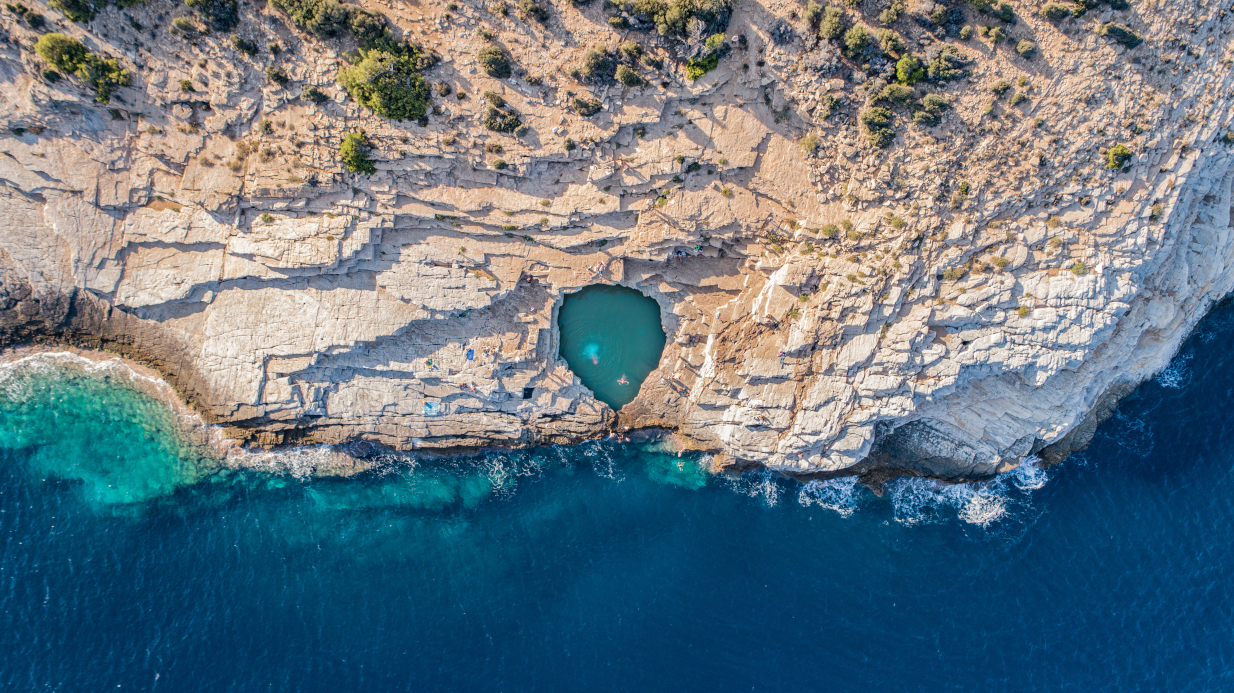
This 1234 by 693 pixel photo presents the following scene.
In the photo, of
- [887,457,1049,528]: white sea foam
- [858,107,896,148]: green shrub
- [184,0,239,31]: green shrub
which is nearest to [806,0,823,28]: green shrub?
[858,107,896,148]: green shrub

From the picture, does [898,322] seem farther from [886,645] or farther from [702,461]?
[886,645]

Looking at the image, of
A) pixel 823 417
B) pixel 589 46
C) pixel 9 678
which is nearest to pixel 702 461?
pixel 823 417

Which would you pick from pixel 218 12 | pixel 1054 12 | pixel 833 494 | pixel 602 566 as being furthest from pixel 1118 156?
pixel 218 12

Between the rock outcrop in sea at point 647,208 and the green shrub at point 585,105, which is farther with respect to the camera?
the green shrub at point 585,105

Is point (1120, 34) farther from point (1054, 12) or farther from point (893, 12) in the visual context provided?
point (893, 12)

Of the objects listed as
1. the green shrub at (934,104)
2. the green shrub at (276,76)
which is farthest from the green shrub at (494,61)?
the green shrub at (934,104)

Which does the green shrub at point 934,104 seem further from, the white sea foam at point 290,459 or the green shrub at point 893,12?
the white sea foam at point 290,459
